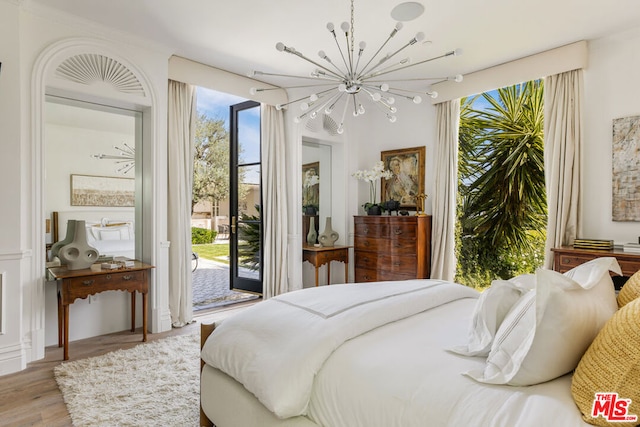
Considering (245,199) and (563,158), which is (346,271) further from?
(563,158)

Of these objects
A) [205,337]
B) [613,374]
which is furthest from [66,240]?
[613,374]

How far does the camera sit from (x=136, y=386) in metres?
2.40

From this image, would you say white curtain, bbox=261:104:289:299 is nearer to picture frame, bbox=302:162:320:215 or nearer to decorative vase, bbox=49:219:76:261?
picture frame, bbox=302:162:320:215

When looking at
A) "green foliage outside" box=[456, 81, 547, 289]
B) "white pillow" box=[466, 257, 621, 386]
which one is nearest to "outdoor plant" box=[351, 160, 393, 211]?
"green foliage outside" box=[456, 81, 547, 289]

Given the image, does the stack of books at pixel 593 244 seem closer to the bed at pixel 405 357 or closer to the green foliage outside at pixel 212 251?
the bed at pixel 405 357

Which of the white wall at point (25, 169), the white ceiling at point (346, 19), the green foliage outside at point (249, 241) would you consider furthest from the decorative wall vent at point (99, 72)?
the green foliage outside at point (249, 241)

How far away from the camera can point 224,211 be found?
7.59m

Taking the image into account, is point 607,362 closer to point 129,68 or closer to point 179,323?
point 179,323

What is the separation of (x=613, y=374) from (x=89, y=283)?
3.35 metres

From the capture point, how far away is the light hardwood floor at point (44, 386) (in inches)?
81.7

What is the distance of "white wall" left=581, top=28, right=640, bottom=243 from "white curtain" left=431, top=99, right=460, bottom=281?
1.32m

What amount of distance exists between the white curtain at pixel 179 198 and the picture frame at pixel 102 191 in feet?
1.30

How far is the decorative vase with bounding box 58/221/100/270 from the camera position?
3045 millimetres

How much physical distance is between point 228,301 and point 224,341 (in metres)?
3.24
